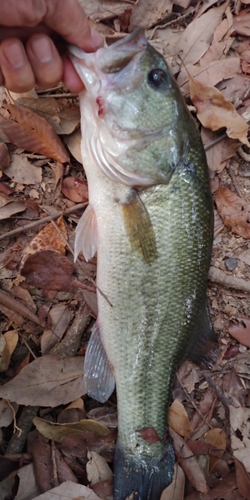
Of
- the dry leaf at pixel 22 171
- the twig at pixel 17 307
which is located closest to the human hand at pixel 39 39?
the dry leaf at pixel 22 171

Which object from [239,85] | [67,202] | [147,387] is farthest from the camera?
[239,85]

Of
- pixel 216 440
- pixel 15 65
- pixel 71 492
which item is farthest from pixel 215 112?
pixel 71 492

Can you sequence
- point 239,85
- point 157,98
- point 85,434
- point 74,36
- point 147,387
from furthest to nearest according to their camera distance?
point 239,85
point 85,434
point 147,387
point 157,98
point 74,36

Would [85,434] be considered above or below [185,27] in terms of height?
below

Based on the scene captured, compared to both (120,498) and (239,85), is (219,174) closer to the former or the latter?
(239,85)

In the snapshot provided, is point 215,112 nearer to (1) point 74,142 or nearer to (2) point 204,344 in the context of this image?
(1) point 74,142

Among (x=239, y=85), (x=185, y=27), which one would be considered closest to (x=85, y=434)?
(x=239, y=85)
